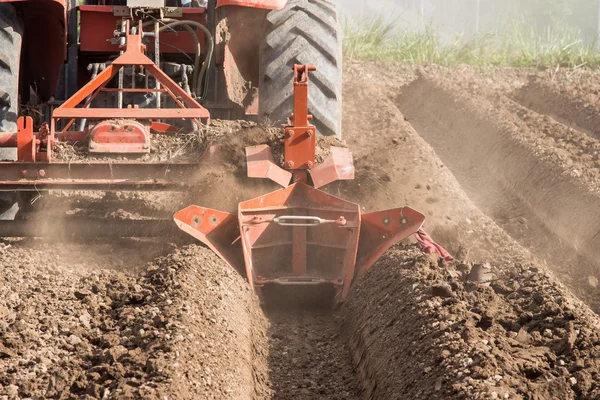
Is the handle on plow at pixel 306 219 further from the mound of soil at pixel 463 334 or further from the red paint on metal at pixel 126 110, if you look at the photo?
the red paint on metal at pixel 126 110

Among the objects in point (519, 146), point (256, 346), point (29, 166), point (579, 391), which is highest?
point (579, 391)

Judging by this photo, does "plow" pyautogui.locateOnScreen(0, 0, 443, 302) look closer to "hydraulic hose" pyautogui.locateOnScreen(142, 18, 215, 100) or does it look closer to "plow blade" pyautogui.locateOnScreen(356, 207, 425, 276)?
"plow blade" pyautogui.locateOnScreen(356, 207, 425, 276)

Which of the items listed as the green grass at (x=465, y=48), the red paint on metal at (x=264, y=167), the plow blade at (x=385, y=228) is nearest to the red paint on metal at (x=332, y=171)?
the red paint on metal at (x=264, y=167)

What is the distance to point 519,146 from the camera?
8695 millimetres

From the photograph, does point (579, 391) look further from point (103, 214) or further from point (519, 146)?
point (519, 146)

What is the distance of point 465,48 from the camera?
13883 millimetres

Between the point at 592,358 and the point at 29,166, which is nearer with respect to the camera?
Answer: the point at 592,358

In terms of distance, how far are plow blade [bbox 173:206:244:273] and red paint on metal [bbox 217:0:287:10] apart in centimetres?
153

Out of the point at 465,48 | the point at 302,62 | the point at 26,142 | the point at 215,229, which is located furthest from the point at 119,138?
the point at 465,48

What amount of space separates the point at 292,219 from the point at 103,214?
6.04 feet

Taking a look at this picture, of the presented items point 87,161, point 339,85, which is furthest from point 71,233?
point 339,85

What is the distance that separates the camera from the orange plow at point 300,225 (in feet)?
16.2

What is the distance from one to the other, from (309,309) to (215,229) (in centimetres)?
70

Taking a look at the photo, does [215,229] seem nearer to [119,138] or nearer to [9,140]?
[119,138]
